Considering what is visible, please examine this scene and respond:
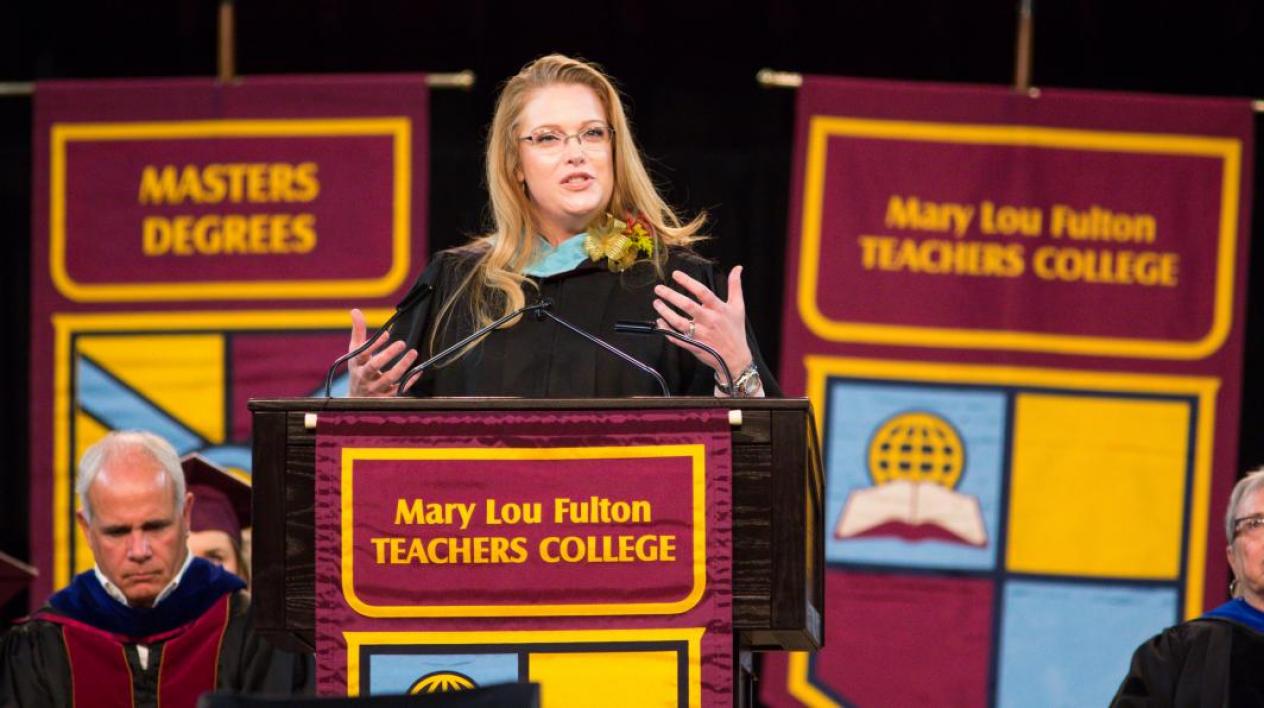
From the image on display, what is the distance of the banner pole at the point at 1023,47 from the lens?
18.3ft

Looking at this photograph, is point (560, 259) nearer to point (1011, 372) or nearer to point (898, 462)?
point (898, 462)

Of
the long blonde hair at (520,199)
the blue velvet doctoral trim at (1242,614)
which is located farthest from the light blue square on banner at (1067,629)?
the long blonde hair at (520,199)

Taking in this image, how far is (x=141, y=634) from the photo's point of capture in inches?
147

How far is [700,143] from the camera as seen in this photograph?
6281mm

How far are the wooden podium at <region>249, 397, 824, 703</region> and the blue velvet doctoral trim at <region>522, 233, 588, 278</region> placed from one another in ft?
2.26

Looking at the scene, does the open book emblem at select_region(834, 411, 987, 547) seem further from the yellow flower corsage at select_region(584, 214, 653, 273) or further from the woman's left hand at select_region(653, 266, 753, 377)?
the woman's left hand at select_region(653, 266, 753, 377)

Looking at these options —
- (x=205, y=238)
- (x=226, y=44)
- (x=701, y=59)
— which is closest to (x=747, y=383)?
(x=205, y=238)

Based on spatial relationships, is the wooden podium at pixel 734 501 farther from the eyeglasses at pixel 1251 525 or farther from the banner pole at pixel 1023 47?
the banner pole at pixel 1023 47

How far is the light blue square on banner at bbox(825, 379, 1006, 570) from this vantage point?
542 centimetres

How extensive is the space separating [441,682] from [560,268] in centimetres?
92

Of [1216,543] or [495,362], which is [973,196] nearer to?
[1216,543]

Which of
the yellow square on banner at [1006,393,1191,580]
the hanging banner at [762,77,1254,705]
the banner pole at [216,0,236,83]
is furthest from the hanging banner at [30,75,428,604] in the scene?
the yellow square on banner at [1006,393,1191,580]

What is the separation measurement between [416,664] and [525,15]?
13.6 ft

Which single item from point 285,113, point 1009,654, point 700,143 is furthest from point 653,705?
point 700,143
